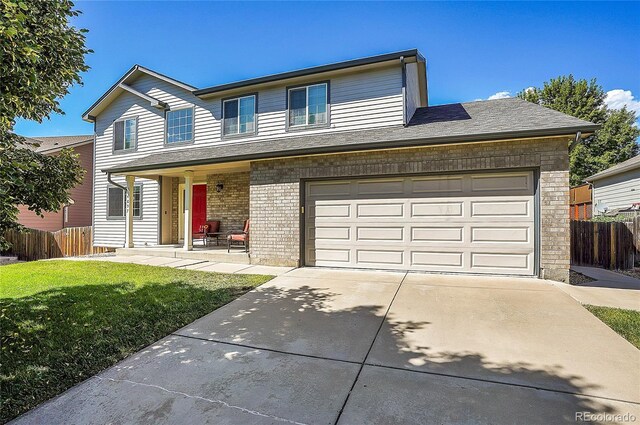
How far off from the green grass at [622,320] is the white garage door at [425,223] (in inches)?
81.6

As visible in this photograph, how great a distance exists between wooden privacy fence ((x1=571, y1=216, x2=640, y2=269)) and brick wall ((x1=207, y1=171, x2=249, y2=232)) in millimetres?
10719

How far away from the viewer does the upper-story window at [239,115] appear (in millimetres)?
10531

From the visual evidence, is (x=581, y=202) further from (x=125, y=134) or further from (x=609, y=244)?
(x=125, y=134)

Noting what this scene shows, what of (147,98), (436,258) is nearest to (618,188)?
(436,258)

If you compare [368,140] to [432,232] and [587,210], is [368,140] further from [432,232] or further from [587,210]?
[587,210]

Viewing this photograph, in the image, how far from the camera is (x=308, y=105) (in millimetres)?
9680

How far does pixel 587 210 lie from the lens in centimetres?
1827

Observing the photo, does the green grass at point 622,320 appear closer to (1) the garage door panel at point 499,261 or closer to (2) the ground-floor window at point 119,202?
(1) the garage door panel at point 499,261

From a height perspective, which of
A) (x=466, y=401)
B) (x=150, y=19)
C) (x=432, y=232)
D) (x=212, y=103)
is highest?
(x=150, y=19)

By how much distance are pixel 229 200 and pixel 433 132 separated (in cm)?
765

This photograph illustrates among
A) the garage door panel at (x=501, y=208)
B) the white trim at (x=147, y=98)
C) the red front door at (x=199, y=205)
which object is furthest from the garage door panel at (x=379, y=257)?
the white trim at (x=147, y=98)

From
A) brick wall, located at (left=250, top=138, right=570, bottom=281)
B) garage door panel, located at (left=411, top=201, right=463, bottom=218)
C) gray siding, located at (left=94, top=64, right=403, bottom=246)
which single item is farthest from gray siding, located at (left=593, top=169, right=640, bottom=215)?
gray siding, located at (left=94, top=64, right=403, bottom=246)

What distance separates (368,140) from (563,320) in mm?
5095

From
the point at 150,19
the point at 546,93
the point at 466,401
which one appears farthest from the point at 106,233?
the point at 546,93
